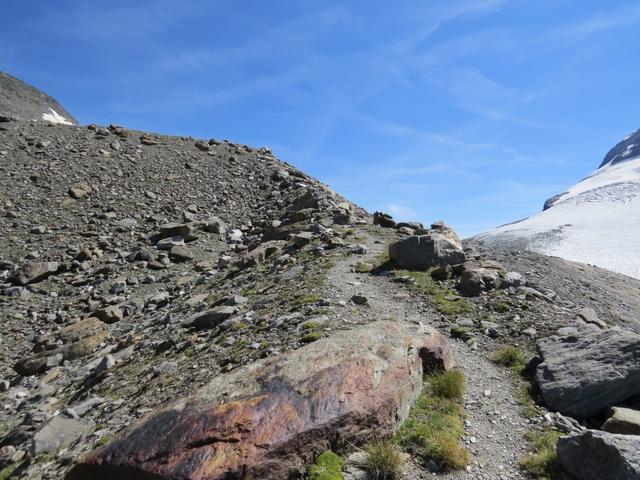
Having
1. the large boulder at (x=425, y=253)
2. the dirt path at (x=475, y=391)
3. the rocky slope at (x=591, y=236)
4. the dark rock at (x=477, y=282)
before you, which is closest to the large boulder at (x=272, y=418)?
the dirt path at (x=475, y=391)

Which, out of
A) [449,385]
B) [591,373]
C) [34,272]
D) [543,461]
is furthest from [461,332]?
[34,272]

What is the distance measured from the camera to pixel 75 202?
34.0 metres

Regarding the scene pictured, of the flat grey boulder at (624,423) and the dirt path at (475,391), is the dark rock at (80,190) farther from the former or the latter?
the flat grey boulder at (624,423)

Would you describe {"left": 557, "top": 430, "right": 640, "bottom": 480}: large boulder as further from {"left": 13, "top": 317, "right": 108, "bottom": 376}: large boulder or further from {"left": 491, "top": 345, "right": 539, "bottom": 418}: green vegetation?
{"left": 13, "top": 317, "right": 108, "bottom": 376}: large boulder

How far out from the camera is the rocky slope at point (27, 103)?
190ft

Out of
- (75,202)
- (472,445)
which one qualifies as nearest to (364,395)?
(472,445)

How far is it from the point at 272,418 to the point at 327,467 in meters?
1.28

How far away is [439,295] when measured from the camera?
18.3 m

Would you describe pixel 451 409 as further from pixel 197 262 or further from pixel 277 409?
pixel 197 262

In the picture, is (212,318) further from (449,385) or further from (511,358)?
(511,358)

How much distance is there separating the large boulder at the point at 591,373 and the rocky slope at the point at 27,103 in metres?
64.0

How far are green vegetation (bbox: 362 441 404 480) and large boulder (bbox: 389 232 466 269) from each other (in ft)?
44.6

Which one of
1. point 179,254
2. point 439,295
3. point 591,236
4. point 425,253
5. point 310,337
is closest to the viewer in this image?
point 310,337

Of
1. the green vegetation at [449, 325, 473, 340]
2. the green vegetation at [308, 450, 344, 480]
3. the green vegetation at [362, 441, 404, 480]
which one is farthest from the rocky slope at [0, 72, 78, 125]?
the green vegetation at [362, 441, 404, 480]
